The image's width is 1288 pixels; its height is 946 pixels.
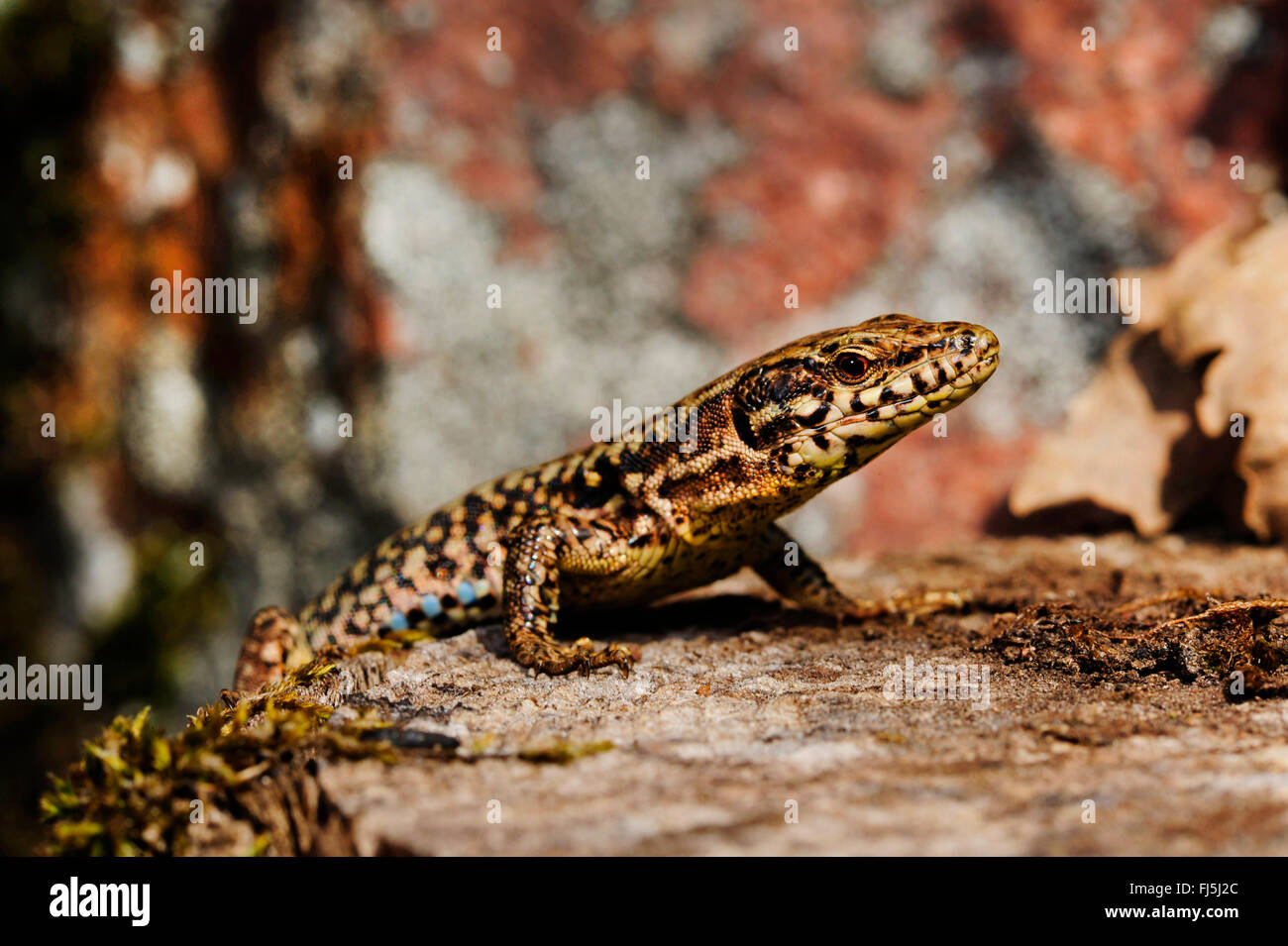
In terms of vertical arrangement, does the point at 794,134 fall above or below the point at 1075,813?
above

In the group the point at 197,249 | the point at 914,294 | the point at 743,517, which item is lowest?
the point at 743,517

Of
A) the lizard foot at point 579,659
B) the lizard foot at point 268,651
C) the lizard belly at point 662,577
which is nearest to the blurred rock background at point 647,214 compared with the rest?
the lizard foot at point 268,651

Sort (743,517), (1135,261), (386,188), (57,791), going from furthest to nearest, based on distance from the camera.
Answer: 1. (386,188)
2. (1135,261)
3. (743,517)
4. (57,791)

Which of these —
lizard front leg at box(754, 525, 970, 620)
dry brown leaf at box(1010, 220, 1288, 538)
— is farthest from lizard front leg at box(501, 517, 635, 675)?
dry brown leaf at box(1010, 220, 1288, 538)

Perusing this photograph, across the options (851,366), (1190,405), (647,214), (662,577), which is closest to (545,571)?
(662,577)

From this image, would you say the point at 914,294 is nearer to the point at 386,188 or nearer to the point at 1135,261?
the point at 1135,261
